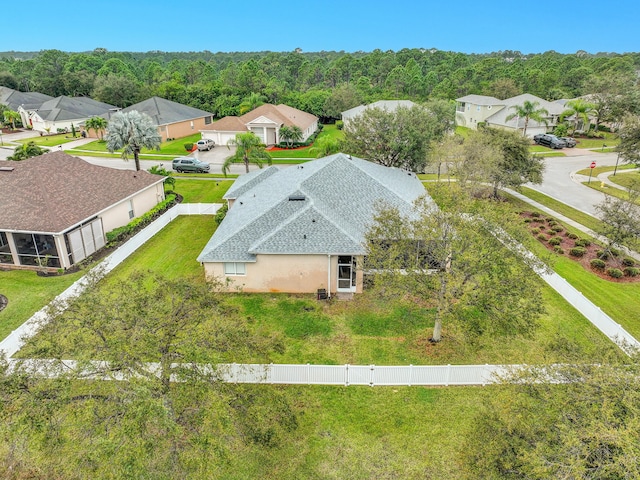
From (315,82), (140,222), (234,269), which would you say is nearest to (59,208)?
(140,222)

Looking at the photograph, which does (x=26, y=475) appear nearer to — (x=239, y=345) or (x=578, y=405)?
(x=239, y=345)

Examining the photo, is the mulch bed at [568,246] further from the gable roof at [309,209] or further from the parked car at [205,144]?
the parked car at [205,144]

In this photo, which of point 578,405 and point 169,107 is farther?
point 169,107

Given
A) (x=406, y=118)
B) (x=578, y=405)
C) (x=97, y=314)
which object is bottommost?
(x=578, y=405)

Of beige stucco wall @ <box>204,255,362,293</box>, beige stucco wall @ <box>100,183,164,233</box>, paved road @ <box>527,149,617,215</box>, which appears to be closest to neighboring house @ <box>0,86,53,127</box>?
beige stucco wall @ <box>100,183,164,233</box>

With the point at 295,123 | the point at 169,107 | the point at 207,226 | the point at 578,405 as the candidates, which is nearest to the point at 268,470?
the point at 578,405

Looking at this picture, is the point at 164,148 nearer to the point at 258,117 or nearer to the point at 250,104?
the point at 258,117
